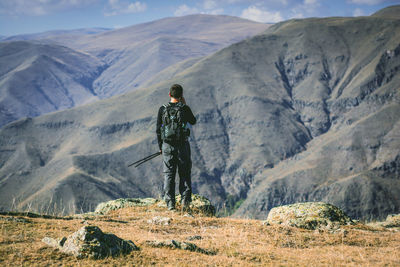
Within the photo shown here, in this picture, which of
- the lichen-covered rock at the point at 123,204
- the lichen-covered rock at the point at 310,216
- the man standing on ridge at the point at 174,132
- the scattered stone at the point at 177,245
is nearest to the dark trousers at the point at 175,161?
the man standing on ridge at the point at 174,132

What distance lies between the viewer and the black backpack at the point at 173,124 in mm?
12188

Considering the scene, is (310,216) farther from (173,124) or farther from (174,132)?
(173,124)

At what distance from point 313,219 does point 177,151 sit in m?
5.20

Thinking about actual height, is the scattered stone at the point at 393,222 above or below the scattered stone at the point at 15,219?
below

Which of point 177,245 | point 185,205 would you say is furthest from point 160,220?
point 177,245

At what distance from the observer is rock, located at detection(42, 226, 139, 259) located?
7504 mm

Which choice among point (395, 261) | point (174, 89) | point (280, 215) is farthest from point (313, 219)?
point (174, 89)

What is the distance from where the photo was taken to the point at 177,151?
492 inches

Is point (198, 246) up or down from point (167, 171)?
down

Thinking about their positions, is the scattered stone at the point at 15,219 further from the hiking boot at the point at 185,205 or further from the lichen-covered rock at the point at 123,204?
the hiking boot at the point at 185,205

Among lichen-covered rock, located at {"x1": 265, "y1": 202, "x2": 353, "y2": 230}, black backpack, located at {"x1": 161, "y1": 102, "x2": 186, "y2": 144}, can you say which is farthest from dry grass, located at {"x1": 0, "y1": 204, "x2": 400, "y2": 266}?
black backpack, located at {"x1": 161, "y1": 102, "x2": 186, "y2": 144}

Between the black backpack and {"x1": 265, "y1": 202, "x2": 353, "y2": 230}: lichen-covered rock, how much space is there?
4308 mm

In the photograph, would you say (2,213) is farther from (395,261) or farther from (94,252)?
(395,261)

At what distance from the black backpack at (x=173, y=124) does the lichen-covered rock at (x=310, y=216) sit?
4.31 metres
